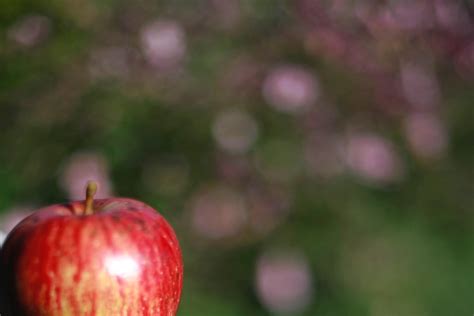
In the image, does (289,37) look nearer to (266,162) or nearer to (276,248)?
(266,162)

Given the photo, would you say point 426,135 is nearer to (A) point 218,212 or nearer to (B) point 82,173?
(A) point 218,212

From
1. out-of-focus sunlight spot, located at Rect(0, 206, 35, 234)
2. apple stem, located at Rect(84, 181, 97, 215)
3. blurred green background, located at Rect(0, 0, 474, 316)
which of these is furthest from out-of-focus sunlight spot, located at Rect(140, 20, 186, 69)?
apple stem, located at Rect(84, 181, 97, 215)

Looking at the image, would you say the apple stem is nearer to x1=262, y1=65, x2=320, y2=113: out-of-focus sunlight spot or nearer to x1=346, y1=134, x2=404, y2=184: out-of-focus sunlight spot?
x1=262, y1=65, x2=320, y2=113: out-of-focus sunlight spot

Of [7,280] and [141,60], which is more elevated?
[7,280]

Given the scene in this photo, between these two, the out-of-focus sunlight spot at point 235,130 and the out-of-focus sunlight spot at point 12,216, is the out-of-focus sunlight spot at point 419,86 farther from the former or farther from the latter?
the out-of-focus sunlight spot at point 12,216

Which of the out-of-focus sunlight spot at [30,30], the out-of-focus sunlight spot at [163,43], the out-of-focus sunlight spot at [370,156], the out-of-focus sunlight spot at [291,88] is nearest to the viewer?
the out-of-focus sunlight spot at [30,30]

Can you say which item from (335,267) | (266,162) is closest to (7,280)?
(266,162)

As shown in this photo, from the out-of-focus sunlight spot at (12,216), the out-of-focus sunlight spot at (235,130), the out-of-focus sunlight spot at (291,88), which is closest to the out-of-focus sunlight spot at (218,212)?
the out-of-focus sunlight spot at (235,130)
